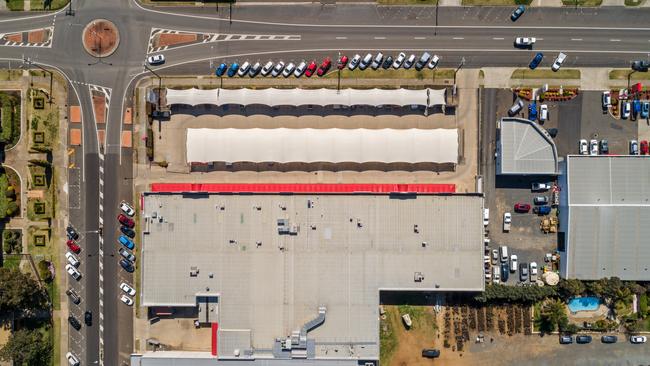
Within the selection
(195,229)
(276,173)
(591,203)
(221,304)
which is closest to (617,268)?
(591,203)

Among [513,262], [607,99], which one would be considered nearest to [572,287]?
[513,262]

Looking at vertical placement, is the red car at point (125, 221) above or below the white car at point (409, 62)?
below

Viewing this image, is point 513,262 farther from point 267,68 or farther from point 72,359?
point 72,359

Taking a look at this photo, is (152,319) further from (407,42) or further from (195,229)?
(407,42)

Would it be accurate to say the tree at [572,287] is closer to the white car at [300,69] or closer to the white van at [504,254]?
the white van at [504,254]

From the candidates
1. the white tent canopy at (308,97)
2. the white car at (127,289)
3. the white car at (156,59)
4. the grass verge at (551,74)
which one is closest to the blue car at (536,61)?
the grass verge at (551,74)
